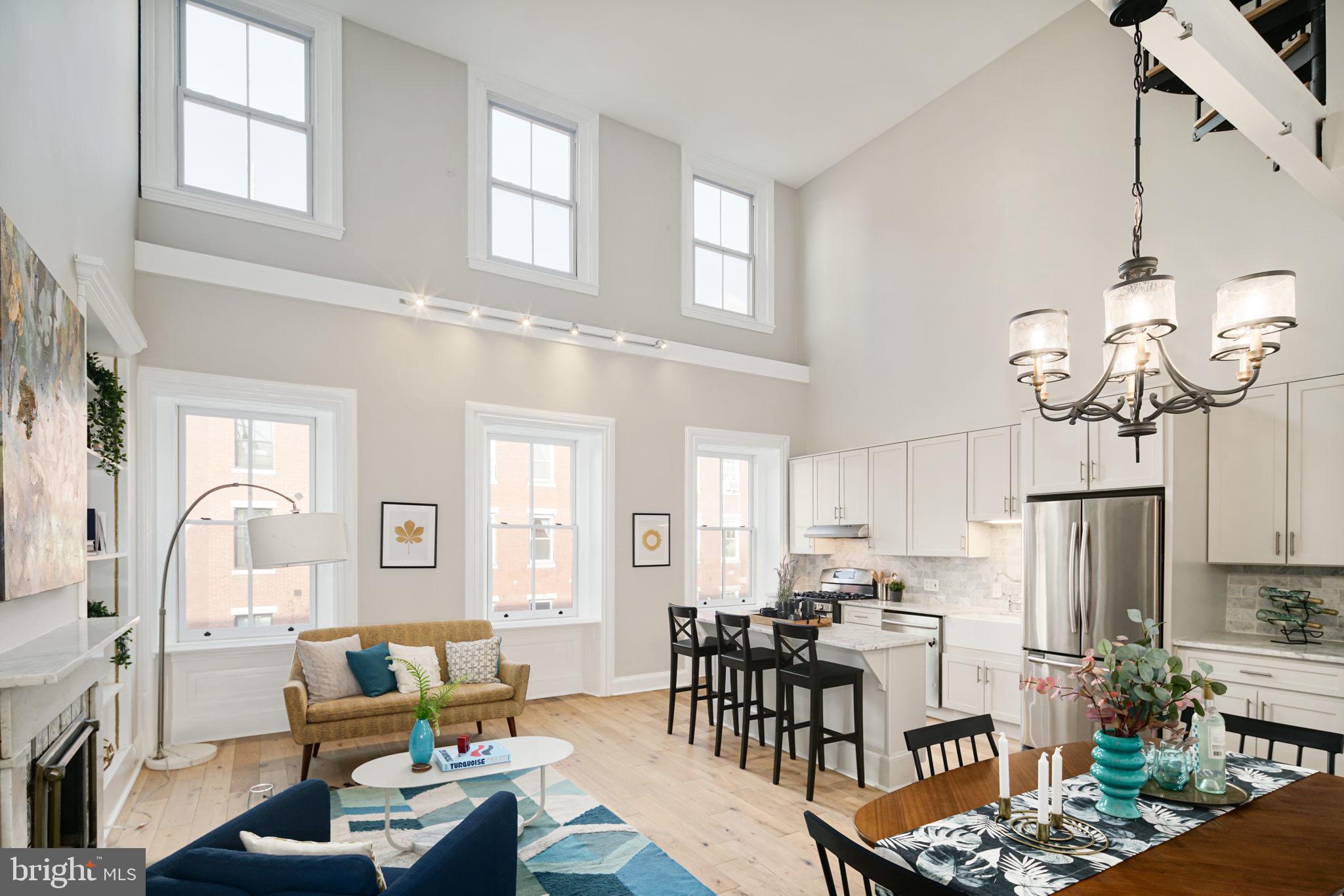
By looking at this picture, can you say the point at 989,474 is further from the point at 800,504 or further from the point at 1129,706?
the point at 1129,706

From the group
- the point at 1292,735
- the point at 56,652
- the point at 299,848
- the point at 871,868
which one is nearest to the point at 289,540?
the point at 56,652

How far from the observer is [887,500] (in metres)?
6.64

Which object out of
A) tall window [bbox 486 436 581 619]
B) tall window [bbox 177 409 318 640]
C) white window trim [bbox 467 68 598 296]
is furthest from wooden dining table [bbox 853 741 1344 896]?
white window trim [bbox 467 68 598 296]

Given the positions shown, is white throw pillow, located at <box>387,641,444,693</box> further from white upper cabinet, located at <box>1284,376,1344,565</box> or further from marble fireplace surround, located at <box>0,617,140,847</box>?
white upper cabinet, located at <box>1284,376,1344,565</box>

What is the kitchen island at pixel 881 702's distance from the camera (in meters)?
4.23

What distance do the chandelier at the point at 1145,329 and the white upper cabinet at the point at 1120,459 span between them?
5.73ft

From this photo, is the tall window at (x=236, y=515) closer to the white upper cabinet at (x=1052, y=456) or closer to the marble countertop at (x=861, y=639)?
the marble countertop at (x=861, y=639)

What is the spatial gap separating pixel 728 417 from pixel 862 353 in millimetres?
1500

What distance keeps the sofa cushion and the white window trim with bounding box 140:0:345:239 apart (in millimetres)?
3459

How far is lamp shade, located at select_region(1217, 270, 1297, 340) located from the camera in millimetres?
2354

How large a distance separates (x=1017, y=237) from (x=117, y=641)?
678 cm

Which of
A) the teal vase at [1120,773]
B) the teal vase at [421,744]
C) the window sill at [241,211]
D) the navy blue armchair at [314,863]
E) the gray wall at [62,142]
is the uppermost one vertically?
the window sill at [241,211]

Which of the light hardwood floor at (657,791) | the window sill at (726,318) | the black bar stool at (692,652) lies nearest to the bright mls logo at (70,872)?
the light hardwood floor at (657,791)

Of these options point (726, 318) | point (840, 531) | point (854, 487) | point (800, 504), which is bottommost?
point (840, 531)
